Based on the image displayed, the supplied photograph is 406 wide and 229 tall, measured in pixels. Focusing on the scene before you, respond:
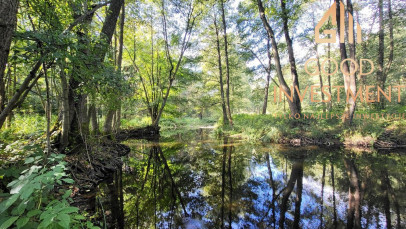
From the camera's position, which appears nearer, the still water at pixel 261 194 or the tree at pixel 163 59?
the still water at pixel 261 194

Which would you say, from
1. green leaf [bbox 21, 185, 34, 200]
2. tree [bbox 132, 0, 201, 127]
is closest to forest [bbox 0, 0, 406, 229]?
green leaf [bbox 21, 185, 34, 200]

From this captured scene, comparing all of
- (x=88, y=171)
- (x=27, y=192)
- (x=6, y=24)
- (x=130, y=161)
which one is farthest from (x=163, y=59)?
(x=27, y=192)

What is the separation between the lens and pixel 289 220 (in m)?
2.29

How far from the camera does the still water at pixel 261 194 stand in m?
2.29

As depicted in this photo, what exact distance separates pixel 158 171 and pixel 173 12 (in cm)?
1036

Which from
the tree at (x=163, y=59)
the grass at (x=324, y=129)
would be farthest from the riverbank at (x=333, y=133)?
the tree at (x=163, y=59)

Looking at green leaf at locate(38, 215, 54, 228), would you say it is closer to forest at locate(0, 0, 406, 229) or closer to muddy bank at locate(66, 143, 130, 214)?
forest at locate(0, 0, 406, 229)

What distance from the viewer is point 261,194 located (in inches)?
120

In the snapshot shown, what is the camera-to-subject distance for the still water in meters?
2.29

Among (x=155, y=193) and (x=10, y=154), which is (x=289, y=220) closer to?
(x=155, y=193)

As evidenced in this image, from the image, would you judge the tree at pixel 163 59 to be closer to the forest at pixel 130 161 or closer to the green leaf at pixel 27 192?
the forest at pixel 130 161

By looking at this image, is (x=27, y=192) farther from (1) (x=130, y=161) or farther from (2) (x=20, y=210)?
(1) (x=130, y=161)

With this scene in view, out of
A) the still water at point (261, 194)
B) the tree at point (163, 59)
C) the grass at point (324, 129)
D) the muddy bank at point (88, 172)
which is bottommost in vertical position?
the still water at point (261, 194)

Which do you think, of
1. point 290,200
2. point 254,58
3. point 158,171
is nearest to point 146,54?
point 254,58
